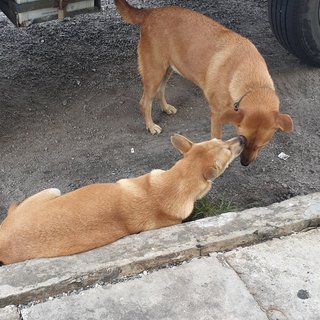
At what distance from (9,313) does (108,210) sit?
0.81m

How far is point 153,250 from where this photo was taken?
3.36 meters

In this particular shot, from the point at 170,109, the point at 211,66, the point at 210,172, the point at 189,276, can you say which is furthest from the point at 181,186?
the point at 170,109

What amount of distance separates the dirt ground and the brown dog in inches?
12.9

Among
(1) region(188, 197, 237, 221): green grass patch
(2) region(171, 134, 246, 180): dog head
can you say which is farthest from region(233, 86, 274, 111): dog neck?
(1) region(188, 197, 237, 221): green grass patch

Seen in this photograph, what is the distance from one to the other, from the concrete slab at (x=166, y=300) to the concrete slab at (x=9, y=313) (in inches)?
1.5

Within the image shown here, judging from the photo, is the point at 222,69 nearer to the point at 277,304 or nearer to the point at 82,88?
the point at 82,88

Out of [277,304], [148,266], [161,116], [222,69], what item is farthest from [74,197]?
[161,116]

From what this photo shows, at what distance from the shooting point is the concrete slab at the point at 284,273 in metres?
3.14

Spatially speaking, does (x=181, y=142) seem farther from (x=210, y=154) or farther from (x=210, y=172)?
(x=210, y=172)

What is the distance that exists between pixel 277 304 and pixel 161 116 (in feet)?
8.68

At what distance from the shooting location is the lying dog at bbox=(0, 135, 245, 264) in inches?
130

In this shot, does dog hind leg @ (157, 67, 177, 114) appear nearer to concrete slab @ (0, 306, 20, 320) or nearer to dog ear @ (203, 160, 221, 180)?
dog ear @ (203, 160, 221, 180)

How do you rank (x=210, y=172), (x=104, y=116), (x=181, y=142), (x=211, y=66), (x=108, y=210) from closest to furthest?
(x=108, y=210) < (x=210, y=172) < (x=181, y=142) < (x=211, y=66) < (x=104, y=116)

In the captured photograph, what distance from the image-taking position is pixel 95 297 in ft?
10.4
